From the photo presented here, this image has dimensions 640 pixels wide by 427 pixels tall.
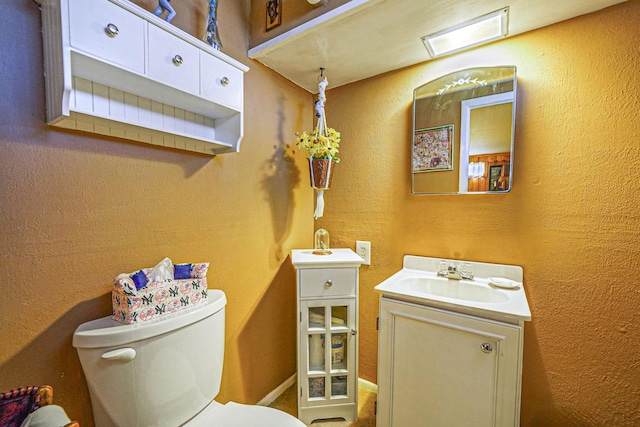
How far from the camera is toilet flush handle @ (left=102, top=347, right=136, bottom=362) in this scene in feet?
2.54

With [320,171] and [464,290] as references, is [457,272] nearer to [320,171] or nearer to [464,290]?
[464,290]

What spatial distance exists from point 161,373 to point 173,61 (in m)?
1.02

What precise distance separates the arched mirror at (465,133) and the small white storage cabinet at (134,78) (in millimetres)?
952

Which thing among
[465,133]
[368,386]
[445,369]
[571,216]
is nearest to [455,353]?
[445,369]

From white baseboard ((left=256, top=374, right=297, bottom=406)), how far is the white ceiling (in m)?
1.87

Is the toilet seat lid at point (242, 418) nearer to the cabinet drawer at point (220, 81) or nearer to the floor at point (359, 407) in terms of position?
the floor at point (359, 407)

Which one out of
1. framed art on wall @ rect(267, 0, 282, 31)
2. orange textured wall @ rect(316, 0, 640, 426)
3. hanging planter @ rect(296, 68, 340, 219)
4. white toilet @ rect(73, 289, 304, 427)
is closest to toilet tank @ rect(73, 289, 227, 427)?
white toilet @ rect(73, 289, 304, 427)

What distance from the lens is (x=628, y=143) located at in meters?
1.05

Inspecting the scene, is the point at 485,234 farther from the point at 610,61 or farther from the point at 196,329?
the point at 196,329

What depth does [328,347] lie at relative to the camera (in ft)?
4.69

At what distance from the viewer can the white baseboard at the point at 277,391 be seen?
1.57 meters

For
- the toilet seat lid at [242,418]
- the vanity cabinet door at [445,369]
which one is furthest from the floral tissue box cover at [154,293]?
the vanity cabinet door at [445,369]

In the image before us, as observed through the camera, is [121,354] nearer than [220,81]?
Yes

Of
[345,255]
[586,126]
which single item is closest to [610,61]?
[586,126]
